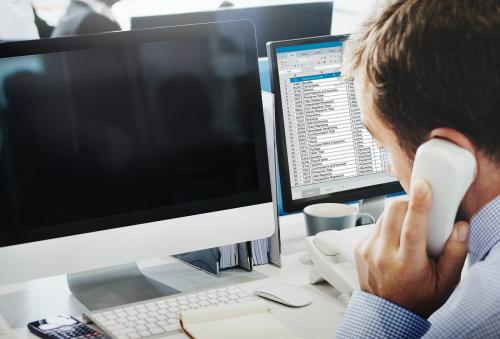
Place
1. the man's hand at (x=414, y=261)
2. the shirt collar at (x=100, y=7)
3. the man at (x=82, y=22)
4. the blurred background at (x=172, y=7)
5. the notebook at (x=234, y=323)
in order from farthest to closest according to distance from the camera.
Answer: the blurred background at (x=172, y=7) < the shirt collar at (x=100, y=7) < the man at (x=82, y=22) < the notebook at (x=234, y=323) < the man's hand at (x=414, y=261)

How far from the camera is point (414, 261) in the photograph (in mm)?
917

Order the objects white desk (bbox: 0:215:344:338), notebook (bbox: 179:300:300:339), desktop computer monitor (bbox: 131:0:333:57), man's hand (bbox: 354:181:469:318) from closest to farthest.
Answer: man's hand (bbox: 354:181:469:318) < notebook (bbox: 179:300:300:339) < white desk (bbox: 0:215:344:338) < desktop computer monitor (bbox: 131:0:333:57)

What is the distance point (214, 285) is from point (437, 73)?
716mm

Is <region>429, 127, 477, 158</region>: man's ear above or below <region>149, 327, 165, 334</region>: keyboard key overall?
above

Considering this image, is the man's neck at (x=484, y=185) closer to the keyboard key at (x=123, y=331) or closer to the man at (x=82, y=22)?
the keyboard key at (x=123, y=331)

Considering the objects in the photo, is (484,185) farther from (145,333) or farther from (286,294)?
(145,333)

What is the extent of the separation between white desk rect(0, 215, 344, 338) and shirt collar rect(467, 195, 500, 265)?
32 cm

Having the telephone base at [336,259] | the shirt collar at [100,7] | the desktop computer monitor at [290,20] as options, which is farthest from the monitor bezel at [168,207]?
the shirt collar at [100,7]

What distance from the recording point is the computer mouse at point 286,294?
1231mm

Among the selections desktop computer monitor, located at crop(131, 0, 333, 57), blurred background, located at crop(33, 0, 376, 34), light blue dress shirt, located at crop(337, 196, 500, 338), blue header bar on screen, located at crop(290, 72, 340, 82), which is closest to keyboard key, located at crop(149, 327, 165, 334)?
light blue dress shirt, located at crop(337, 196, 500, 338)

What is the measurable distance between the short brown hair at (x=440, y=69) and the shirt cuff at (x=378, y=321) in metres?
0.24

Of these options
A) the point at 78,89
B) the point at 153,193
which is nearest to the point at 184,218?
the point at 153,193

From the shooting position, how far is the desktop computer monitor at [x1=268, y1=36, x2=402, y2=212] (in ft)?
4.97

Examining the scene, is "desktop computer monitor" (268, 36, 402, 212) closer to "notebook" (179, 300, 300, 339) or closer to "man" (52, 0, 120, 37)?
"notebook" (179, 300, 300, 339)
